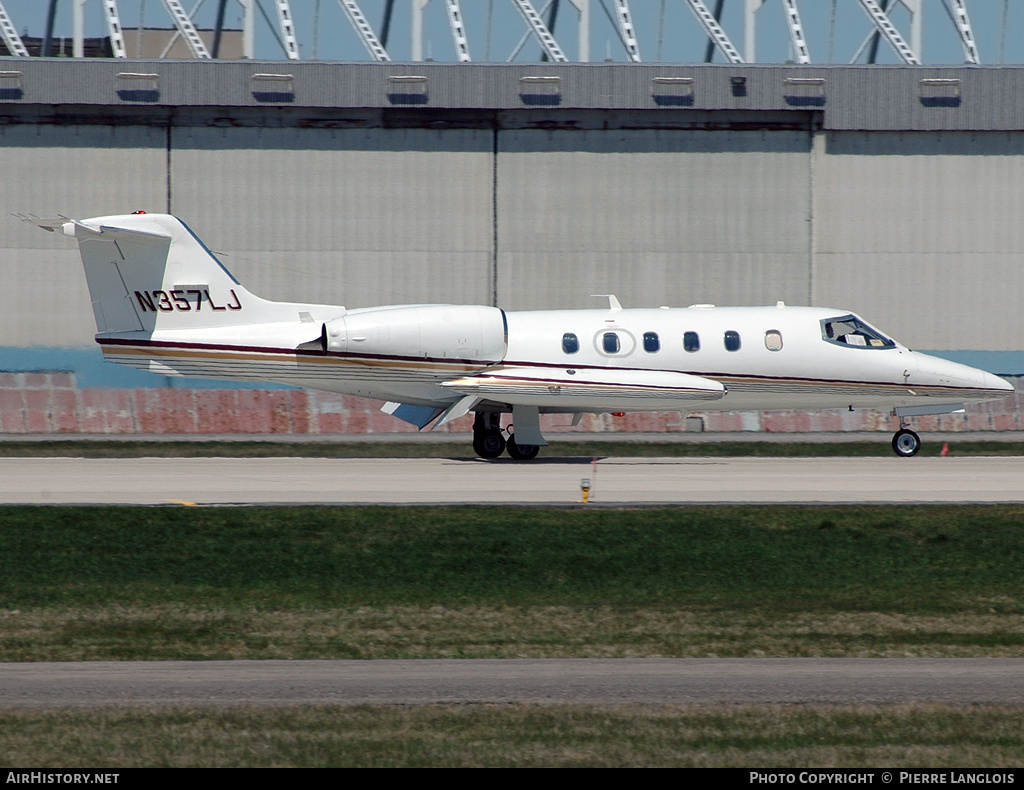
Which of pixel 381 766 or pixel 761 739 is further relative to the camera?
pixel 761 739

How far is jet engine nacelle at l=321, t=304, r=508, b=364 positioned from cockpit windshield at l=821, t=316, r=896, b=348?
24.5ft

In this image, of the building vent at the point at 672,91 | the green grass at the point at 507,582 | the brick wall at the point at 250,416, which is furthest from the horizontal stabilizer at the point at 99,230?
the building vent at the point at 672,91

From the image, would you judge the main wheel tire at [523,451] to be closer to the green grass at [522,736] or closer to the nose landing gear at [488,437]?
the nose landing gear at [488,437]

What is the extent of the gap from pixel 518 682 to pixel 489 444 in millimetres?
18778

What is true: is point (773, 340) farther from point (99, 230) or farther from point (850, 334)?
point (99, 230)

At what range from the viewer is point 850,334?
29125 millimetres

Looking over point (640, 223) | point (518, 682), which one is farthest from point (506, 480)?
point (640, 223)

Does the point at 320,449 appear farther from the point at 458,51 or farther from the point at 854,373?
the point at 458,51

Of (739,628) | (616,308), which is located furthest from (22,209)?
(739,628)

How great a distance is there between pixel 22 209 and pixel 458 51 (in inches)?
630

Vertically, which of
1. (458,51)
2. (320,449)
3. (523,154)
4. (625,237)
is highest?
(458,51)

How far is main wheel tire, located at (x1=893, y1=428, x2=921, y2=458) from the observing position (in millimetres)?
29672

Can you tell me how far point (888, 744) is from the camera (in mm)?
8789

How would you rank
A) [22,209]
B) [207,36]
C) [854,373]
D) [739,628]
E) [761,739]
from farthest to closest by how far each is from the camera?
[207,36] < [22,209] < [854,373] < [739,628] < [761,739]
